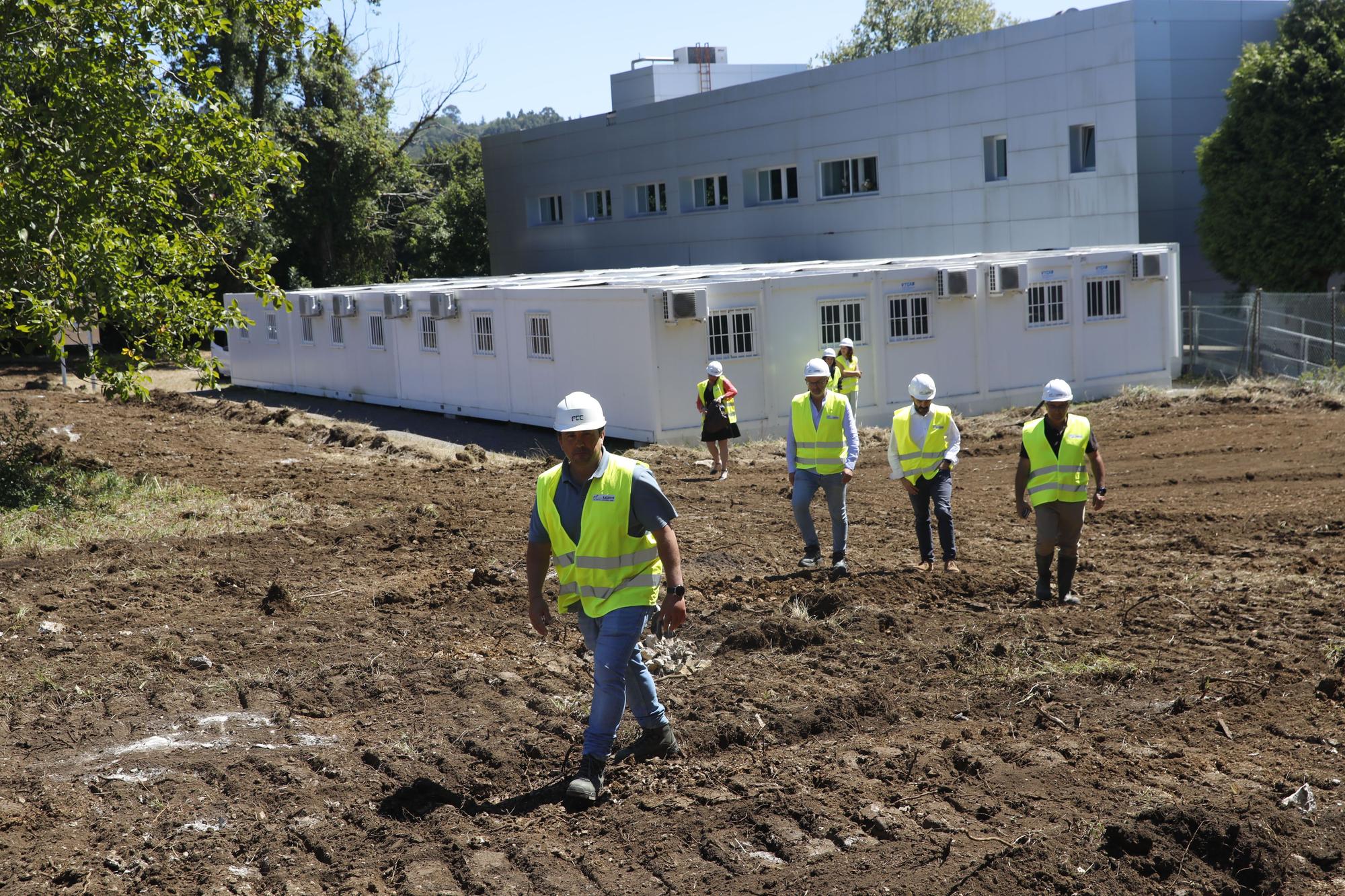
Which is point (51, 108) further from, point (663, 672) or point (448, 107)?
point (448, 107)

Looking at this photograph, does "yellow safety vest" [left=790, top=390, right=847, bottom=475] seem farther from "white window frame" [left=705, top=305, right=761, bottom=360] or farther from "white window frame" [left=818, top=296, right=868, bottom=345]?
"white window frame" [left=818, top=296, right=868, bottom=345]

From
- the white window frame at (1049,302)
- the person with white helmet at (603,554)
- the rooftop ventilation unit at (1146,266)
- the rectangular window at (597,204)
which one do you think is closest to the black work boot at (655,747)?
the person with white helmet at (603,554)

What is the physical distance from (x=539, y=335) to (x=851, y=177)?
21145mm

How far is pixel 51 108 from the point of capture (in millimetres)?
15367

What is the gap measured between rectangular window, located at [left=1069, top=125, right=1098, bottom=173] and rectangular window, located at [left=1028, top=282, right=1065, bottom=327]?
11008mm

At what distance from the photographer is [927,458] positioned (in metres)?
10.8

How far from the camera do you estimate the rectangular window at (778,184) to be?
4206 cm

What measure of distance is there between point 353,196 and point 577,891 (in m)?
44.1

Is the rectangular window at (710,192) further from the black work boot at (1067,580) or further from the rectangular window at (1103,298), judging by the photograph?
the black work boot at (1067,580)

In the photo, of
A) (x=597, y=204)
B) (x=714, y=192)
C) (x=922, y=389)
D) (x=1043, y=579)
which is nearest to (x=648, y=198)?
(x=714, y=192)

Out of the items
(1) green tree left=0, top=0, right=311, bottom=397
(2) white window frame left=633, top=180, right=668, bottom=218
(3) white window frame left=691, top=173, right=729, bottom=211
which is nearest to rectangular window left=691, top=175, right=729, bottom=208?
(3) white window frame left=691, top=173, right=729, bottom=211

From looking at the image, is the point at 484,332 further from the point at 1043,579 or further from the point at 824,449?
the point at 1043,579

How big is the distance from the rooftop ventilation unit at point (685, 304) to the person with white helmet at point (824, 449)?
27.0 feet

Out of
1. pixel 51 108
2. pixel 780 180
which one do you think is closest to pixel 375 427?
pixel 51 108
